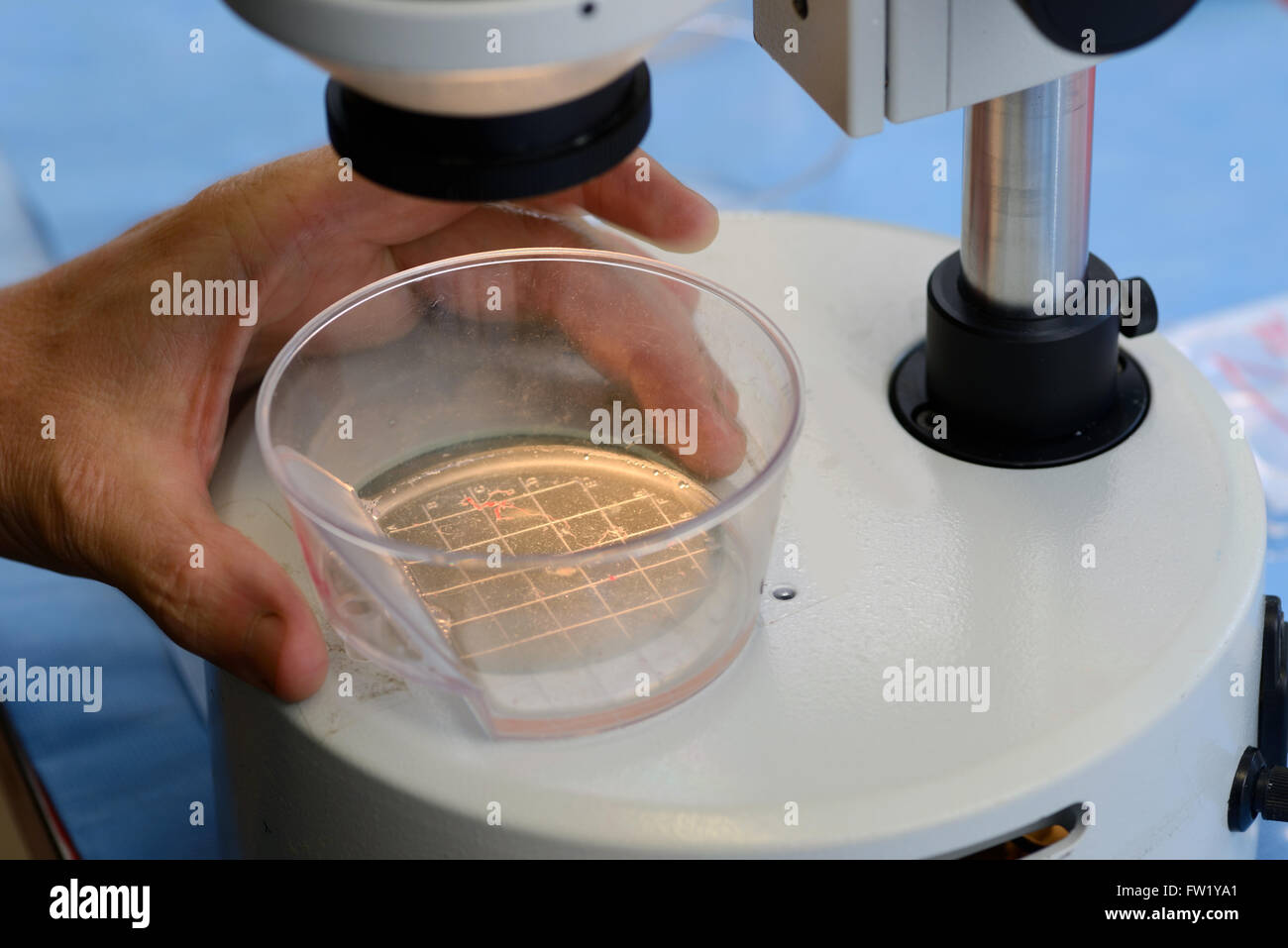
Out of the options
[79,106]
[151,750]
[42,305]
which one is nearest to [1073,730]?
[42,305]

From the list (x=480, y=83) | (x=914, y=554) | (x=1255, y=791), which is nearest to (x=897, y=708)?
Result: (x=914, y=554)

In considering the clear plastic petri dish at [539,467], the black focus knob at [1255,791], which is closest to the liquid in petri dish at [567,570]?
the clear plastic petri dish at [539,467]

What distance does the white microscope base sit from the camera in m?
0.57

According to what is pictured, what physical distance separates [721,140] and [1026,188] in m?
1.26

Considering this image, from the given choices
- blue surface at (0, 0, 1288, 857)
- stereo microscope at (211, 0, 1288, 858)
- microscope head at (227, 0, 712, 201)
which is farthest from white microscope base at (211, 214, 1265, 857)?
blue surface at (0, 0, 1288, 857)

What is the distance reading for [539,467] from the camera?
734mm

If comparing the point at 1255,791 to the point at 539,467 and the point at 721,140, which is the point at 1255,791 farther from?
the point at 721,140

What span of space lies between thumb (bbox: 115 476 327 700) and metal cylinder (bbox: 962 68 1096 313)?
1.20 ft

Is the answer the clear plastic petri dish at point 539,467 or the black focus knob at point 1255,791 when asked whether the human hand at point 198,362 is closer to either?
the clear plastic petri dish at point 539,467

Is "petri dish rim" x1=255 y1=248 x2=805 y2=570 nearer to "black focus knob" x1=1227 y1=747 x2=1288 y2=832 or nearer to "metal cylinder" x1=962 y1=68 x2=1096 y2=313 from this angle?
"metal cylinder" x1=962 y1=68 x2=1096 y2=313

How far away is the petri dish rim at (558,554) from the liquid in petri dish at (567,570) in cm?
1

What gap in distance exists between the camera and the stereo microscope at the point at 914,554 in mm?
490
